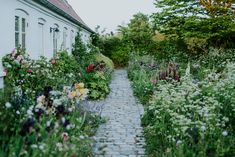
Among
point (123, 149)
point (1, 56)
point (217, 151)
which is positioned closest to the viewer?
point (217, 151)

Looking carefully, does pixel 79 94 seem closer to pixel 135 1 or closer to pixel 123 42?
pixel 123 42

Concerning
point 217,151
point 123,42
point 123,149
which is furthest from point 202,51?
point 217,151

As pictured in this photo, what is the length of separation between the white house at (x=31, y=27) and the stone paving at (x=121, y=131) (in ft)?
9.76

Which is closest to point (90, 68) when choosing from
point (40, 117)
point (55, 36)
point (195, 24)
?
point (55, 36)

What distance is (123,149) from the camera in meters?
7.30

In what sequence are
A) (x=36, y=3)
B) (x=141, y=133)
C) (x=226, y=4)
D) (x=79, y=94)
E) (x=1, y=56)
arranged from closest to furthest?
(x=79, y=94)
(x=141, y=133)
(x=1, y=56)
(x=36, y=3)
(x=226, y=4)

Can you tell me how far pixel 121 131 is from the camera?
8.76 metres

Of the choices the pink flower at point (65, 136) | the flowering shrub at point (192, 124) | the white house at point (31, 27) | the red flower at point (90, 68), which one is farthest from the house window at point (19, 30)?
the pink flower at point (65, 136)

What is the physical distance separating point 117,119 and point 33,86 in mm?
2265

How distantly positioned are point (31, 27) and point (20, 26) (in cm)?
110

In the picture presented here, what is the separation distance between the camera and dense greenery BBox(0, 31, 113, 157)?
458 cm

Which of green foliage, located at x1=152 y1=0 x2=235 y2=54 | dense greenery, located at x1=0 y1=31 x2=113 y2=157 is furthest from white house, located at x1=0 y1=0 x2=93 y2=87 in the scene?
green foliage, located at x1=152 y1=0 x2=235 y2=54

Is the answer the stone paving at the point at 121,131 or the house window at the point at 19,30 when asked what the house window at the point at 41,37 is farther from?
the stone paving at the point at 121,131

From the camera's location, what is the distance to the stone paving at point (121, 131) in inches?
280
